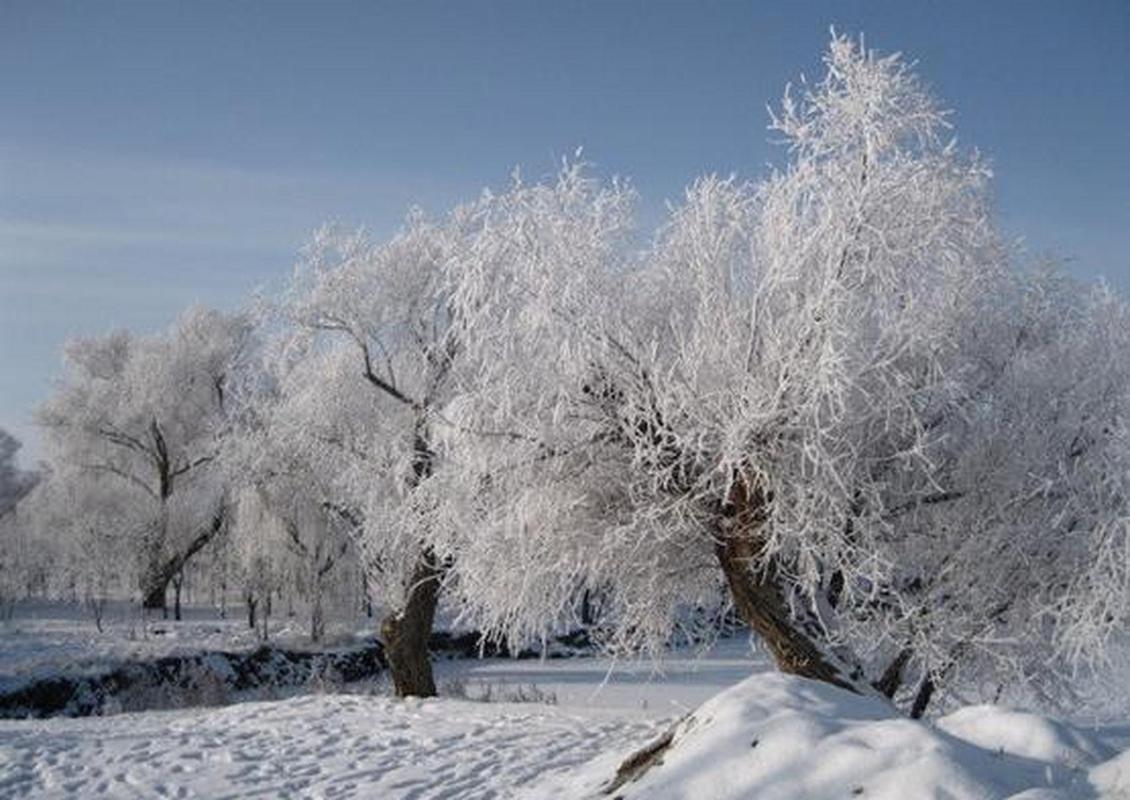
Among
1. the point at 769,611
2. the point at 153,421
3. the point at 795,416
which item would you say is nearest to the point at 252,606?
the point at 153,421

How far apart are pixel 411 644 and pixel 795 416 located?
28.3ft

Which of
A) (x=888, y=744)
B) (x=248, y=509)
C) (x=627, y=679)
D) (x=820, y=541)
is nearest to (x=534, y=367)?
(x=820, y=541)

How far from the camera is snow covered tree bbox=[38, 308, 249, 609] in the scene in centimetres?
3469

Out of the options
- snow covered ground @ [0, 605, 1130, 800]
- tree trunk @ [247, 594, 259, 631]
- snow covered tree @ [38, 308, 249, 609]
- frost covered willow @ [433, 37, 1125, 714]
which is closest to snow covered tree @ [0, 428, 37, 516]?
snow covered tree @ [38, 308, 249, 609]

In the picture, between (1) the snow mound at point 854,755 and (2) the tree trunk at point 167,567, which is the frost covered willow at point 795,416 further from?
(2) the tree trunk at point 167,567

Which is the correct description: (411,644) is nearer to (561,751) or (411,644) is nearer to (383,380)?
(383,380)

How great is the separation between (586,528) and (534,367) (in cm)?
153

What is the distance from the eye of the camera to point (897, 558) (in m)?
9.91

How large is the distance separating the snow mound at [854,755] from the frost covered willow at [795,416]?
7.67 feet

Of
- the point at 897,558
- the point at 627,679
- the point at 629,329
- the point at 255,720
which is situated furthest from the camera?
the point at 627,679

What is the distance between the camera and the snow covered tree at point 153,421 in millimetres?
34688

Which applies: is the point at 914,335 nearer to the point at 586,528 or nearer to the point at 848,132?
the point at 848,132

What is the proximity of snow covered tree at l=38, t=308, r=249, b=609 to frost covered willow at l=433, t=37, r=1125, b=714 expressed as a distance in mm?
25640

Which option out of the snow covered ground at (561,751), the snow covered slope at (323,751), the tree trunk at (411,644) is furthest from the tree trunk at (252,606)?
the snow covered slope at (323,751)
